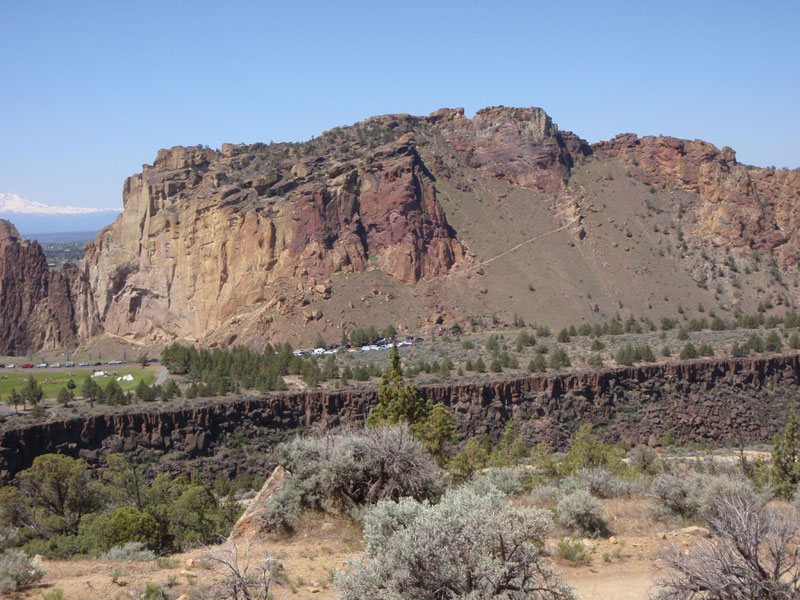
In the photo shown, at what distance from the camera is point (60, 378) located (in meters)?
68.4

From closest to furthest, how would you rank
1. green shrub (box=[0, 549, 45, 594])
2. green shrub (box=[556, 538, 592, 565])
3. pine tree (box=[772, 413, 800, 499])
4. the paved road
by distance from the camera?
green shrub (box=[0, 549, 45, 594]), green shrub (box=[556, 538, 592, 565]), pine tree (box=[772, 413, 800, 499]), the paved road

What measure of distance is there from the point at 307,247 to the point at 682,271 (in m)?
44.1

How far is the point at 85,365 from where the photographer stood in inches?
3083

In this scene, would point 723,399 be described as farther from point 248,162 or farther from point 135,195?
point 135,195

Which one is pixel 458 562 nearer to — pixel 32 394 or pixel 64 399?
pixel 32 394

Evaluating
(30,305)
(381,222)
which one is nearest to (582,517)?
(381,222)

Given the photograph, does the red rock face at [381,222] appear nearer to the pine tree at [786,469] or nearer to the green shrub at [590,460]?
the green shrub at [590,460]

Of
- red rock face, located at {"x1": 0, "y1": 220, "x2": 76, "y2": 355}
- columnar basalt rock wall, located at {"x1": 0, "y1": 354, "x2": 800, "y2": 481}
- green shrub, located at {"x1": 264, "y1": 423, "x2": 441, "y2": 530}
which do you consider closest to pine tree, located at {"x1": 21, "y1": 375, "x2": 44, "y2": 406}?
columnar basalt rock wall, located at {"x1": 0, "y1": 354, "x2": 800, "y2": 481}

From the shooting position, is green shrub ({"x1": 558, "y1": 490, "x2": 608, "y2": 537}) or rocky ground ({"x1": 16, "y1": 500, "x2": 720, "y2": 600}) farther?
green shrub ({"x1": 558, "y1": 490, "x2": 608, "y2": 537})

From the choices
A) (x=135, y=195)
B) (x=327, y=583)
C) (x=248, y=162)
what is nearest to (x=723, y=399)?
(x=327, y=583)

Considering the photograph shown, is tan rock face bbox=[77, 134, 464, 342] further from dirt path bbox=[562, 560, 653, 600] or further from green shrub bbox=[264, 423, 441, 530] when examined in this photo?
dirt path bbox=[562, 560, 653, 600]

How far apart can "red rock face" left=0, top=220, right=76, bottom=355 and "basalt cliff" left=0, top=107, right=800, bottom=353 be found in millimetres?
256

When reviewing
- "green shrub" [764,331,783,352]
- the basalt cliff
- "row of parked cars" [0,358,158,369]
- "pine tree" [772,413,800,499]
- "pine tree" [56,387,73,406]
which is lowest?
"row of parked cars" [0,358,158,369]

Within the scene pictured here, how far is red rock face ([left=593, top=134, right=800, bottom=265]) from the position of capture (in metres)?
89.4
